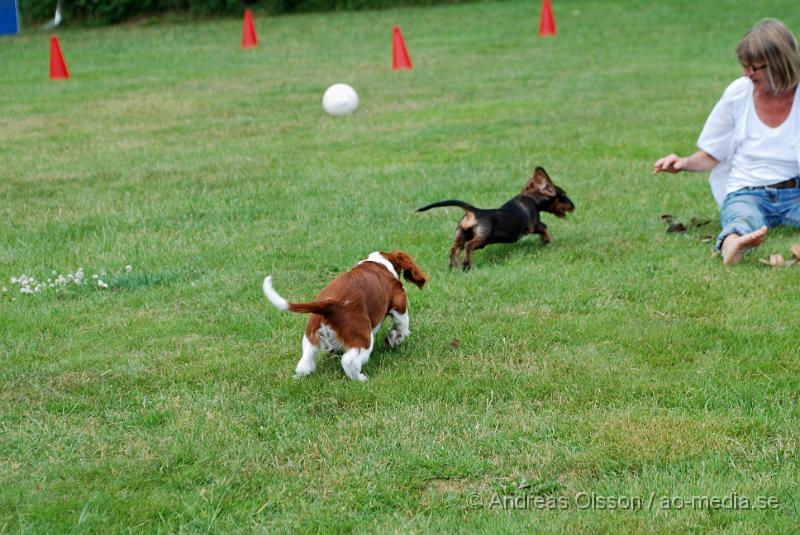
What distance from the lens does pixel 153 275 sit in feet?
21.2

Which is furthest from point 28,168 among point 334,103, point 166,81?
point 166,81

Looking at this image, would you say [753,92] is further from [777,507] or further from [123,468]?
[123,468]

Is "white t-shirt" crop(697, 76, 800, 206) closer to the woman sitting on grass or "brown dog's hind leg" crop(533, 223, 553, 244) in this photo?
the woman sitting on grass

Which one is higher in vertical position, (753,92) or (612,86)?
(753,92)

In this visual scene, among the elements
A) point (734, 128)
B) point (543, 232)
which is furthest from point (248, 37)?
point (734, 128)

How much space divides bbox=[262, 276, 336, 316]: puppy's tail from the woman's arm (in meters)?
3.18

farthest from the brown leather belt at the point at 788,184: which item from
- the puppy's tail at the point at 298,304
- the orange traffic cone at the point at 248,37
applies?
the orange traffic cone at the point at 248,37

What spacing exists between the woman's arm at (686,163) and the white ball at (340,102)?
627 centimetres

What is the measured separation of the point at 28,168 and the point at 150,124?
258 centimetres

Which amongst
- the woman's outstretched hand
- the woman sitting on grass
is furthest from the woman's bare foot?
the woman's outstretched hand

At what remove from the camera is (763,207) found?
6.95 metres

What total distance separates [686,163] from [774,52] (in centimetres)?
90

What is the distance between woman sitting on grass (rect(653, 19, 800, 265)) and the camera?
656 centimetres

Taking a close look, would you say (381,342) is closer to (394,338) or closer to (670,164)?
(394,338)
